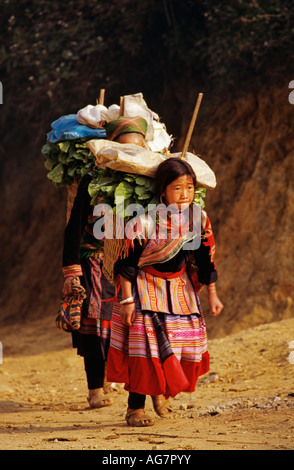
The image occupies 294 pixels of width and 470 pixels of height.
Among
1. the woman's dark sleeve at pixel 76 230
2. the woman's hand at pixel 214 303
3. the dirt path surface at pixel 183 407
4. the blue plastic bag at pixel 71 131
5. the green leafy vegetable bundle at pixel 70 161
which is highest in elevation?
the blue plastic bag at pixel 71 131

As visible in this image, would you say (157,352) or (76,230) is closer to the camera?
(157,352)

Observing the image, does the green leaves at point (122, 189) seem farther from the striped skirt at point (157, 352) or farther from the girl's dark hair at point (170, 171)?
the striped skirt at point (157, 352)

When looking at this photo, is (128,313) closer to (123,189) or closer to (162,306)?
(162,306)

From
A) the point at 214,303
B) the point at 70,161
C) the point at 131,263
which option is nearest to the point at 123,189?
the point at 131,263

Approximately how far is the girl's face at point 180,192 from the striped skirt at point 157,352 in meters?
0.72

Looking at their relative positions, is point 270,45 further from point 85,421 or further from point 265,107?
point 85,421

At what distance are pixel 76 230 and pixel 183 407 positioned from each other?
160 centimetres

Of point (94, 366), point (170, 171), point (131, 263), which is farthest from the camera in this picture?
point (94, 366)

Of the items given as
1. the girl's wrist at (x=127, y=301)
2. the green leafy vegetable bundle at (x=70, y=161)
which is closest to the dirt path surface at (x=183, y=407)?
the girl's wrist at (x=127, y=301)

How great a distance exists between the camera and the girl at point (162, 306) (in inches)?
201

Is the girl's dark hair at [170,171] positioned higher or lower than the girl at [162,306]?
higher

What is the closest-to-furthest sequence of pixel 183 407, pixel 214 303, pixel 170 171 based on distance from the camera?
pixel 170 171 → pixel 214 303 → pixel 183 407

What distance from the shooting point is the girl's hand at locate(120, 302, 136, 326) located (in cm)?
514

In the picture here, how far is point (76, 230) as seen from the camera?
6.20 m
